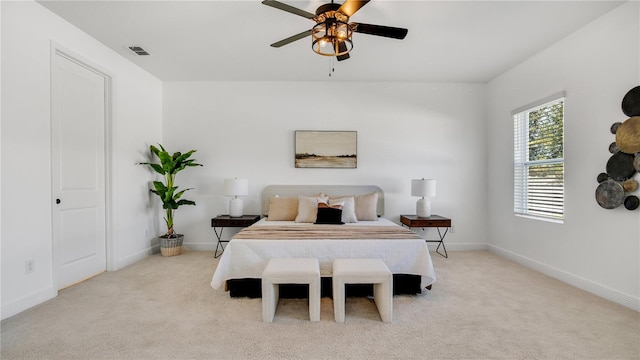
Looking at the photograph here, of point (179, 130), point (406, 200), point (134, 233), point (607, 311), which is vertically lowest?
point (607, 311)

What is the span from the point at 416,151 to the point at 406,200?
868 mm

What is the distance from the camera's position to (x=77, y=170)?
10.9 ft

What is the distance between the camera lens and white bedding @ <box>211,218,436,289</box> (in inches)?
114

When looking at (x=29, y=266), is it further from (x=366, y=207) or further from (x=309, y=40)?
(x=366, y=207)

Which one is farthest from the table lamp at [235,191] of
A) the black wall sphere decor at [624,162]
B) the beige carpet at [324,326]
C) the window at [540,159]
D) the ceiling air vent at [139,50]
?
the black wall sphere decor at [624,162]

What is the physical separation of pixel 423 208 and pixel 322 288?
2.31 metres

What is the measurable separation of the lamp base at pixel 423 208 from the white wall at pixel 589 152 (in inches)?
49.5

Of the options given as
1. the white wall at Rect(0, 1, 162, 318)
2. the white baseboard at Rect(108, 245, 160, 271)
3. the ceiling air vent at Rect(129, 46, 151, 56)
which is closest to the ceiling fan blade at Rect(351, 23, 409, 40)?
the ceiling air vent at Rect(129, 46, 151, 56)

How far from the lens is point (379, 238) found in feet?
10.1

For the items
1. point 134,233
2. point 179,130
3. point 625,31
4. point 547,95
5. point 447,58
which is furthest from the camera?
point 179,130

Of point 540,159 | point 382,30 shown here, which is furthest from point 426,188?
point 382,30

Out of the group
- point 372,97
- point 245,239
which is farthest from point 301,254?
point 372,97

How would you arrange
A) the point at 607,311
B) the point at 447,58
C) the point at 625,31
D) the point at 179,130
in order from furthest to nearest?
the point at 179,130, the point at 447,58, the point at 625,31, the point at 607,311

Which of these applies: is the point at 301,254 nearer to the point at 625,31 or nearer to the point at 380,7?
the point at 380,7
